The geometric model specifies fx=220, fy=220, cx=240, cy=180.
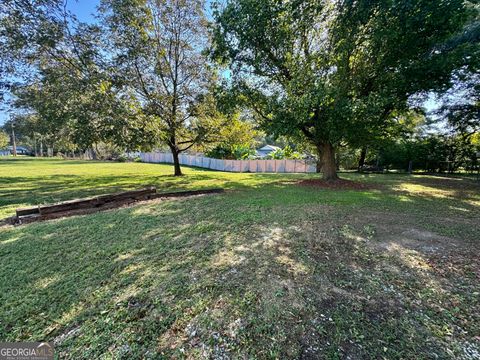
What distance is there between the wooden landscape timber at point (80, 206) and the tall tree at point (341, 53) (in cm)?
500

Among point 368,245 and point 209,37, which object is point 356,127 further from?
point 209,37

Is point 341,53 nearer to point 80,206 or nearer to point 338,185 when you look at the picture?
point 338,185

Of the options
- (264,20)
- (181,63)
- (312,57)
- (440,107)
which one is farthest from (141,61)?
(440,107)

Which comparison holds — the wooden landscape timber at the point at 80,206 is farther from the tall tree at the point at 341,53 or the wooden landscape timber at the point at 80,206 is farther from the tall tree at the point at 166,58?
the tall tree at the point at 341,53

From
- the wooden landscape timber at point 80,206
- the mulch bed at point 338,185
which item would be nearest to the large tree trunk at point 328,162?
the mulch bed at point 338,185

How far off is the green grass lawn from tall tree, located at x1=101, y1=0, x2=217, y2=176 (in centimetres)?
641

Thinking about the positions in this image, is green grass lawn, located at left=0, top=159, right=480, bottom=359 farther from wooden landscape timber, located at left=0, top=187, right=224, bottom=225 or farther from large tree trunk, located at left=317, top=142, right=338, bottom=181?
large tree trunk, located at left=317, top=142, right=338, bottom=181

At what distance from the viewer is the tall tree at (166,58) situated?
30.4 feet

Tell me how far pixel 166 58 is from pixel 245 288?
1197cm

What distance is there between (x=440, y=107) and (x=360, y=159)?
22.9ft

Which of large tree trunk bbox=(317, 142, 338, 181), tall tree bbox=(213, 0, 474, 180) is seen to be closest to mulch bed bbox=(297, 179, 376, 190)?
large tree trunk bbox=(317, 142, 338, 181)

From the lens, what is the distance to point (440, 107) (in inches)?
454

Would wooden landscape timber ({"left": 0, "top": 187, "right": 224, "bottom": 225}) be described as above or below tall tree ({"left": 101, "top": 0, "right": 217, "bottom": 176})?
below

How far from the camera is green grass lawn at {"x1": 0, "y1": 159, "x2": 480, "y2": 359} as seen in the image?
1.72 m
